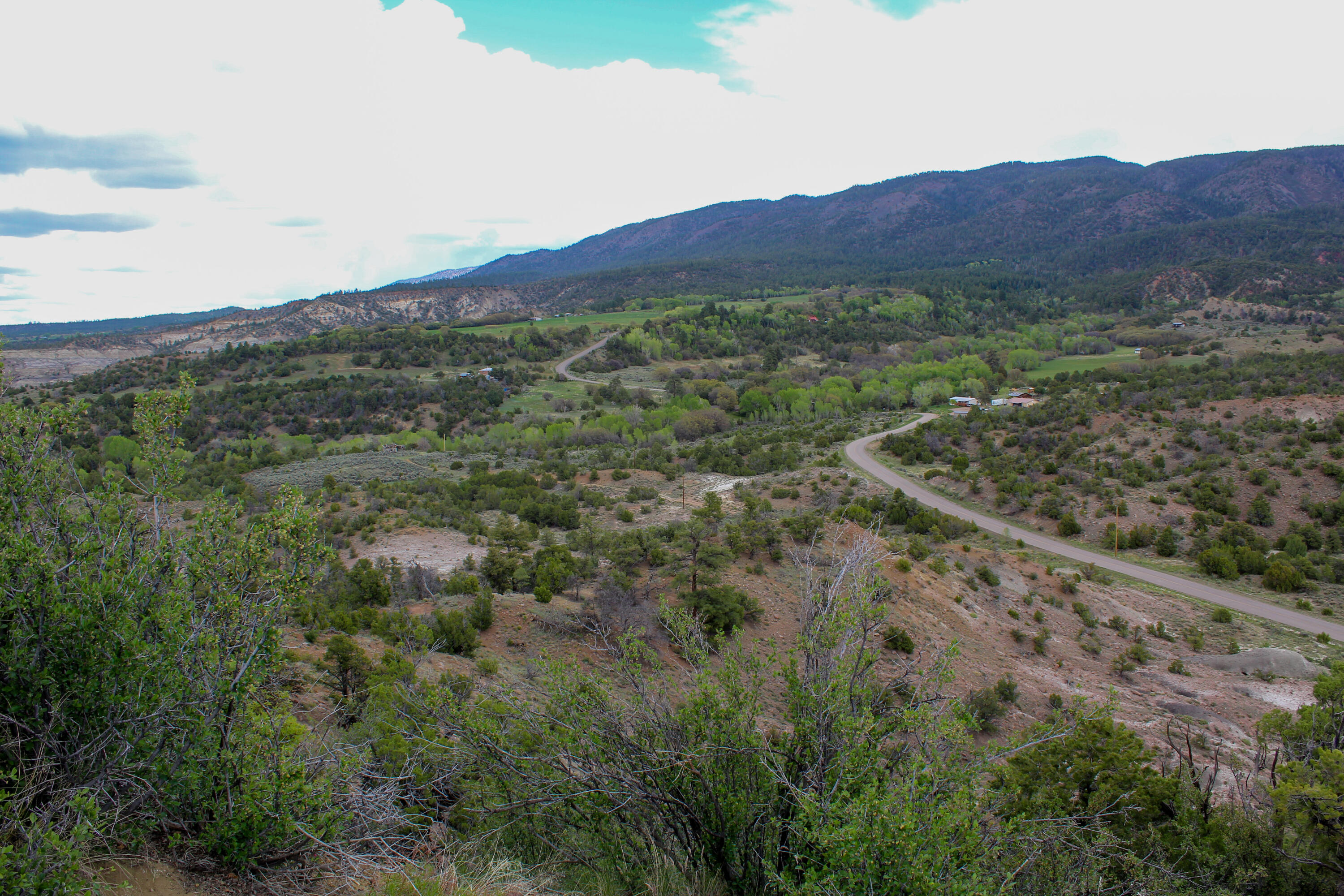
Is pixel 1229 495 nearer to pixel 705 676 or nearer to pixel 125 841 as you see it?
pixel 705 676

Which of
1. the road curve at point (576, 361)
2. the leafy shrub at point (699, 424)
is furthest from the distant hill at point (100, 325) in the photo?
the leafy shrub at point (699, 424)

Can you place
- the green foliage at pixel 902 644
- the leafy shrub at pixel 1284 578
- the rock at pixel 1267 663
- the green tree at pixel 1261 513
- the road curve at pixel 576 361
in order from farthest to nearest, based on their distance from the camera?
the road curve at pixel 576 361
the green tree at pixel 1261 513
the leafy shrub at pixel 1284 578
the rock at pixel 1267 663
the green foliage at pixel 902 644

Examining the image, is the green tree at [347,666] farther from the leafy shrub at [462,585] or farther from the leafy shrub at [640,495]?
the leafy shrub at [640,495]

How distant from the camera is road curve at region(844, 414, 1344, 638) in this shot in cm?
2020

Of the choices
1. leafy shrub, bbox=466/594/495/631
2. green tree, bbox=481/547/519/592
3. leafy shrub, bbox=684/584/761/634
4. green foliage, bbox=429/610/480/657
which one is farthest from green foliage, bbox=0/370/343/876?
green tree, bbox=481/547/519/592

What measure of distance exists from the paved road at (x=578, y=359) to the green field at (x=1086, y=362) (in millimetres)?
40082

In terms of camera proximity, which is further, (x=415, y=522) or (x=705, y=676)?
(x=415, y=522)

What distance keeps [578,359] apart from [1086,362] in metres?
59.8

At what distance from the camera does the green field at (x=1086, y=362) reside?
6475cm

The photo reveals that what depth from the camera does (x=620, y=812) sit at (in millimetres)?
5559

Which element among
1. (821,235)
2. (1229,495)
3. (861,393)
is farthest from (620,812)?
(821,235)

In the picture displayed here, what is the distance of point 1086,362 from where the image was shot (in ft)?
243

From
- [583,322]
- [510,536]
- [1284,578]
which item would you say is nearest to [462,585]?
[510,536]

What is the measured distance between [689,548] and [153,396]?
13.9 m
